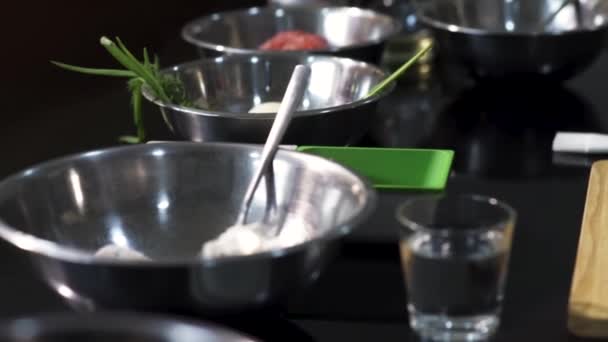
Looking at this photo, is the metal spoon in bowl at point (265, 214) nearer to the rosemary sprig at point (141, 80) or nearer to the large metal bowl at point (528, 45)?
the rosemary sprig at point (141, 80)

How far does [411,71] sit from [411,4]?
23 centimetres

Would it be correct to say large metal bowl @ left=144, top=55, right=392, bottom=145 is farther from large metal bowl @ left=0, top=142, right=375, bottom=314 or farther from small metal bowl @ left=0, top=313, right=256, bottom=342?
small metal bowl @ left=0, top=313, right=256, bottom=342

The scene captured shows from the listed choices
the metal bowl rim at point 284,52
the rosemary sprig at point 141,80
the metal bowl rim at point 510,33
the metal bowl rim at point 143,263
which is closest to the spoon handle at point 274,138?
the metal bowl rim at point 143,263

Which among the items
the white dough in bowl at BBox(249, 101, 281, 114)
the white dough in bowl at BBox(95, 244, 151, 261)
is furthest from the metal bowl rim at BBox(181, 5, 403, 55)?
the white dough in bowl at BBox(95, 244, 151, 261)

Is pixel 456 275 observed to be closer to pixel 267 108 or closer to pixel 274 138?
pixel 274 138

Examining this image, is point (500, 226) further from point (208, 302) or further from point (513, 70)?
point (513, 70)

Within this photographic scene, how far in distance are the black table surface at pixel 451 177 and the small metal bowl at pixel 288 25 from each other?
10cm

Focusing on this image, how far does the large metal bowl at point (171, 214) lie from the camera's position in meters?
0.75

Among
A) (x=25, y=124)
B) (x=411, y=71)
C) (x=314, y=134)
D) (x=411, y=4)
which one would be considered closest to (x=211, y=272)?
(x=314, y=134)

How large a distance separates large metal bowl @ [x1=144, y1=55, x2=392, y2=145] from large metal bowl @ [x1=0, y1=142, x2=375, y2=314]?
0.61ft

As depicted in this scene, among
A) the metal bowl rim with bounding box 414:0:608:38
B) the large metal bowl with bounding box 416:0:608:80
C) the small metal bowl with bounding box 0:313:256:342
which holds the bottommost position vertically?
the large metal bowl with bounding box 416:0:608:80

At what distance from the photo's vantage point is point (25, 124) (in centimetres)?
148

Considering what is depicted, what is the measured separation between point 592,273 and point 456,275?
182 mm

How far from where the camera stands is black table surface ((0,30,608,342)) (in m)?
0.85
